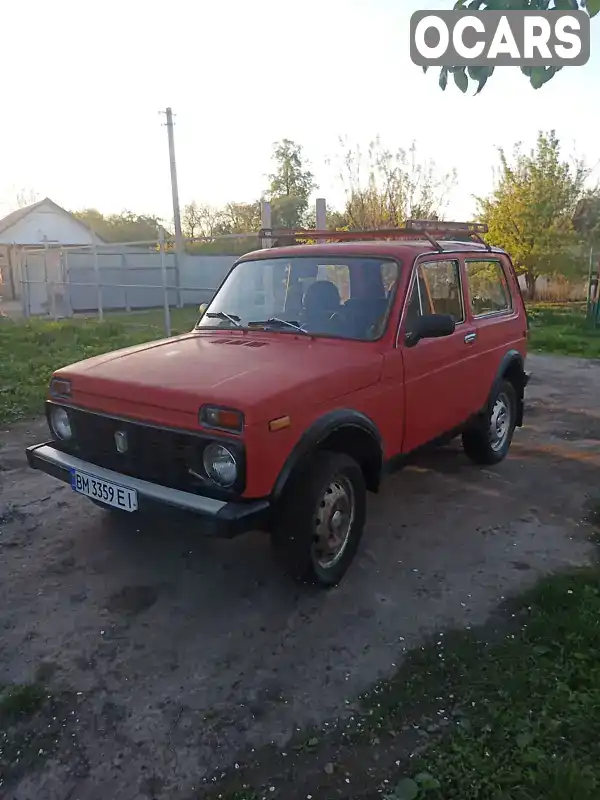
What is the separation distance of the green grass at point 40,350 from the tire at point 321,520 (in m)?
5.16

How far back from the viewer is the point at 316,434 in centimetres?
347

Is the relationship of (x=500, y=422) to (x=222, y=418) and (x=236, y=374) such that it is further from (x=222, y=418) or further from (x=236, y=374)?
(x=222, y=418)

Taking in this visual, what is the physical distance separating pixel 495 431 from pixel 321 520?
9.37ft

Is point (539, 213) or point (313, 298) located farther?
point (539, 213)

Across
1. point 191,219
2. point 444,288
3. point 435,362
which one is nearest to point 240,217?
point 191,219

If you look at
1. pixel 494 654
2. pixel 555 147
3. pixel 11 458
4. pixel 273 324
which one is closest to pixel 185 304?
pixel 555 147

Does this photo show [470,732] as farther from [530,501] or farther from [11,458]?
[11,458]

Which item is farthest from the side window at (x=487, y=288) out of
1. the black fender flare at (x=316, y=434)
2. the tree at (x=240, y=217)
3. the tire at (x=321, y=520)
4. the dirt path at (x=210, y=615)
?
the tree at (x=240, y=217)

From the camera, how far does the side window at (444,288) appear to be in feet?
15.3

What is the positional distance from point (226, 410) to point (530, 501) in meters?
3.06

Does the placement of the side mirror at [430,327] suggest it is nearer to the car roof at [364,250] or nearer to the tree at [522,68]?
the car roof at [364,250]

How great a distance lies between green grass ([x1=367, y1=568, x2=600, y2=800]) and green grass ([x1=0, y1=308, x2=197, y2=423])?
6.11 m

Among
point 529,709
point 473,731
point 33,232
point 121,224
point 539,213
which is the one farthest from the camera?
point 121,224

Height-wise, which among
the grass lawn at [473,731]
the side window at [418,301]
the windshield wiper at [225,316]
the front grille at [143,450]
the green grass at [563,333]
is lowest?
the grass lawn at [473,731]
